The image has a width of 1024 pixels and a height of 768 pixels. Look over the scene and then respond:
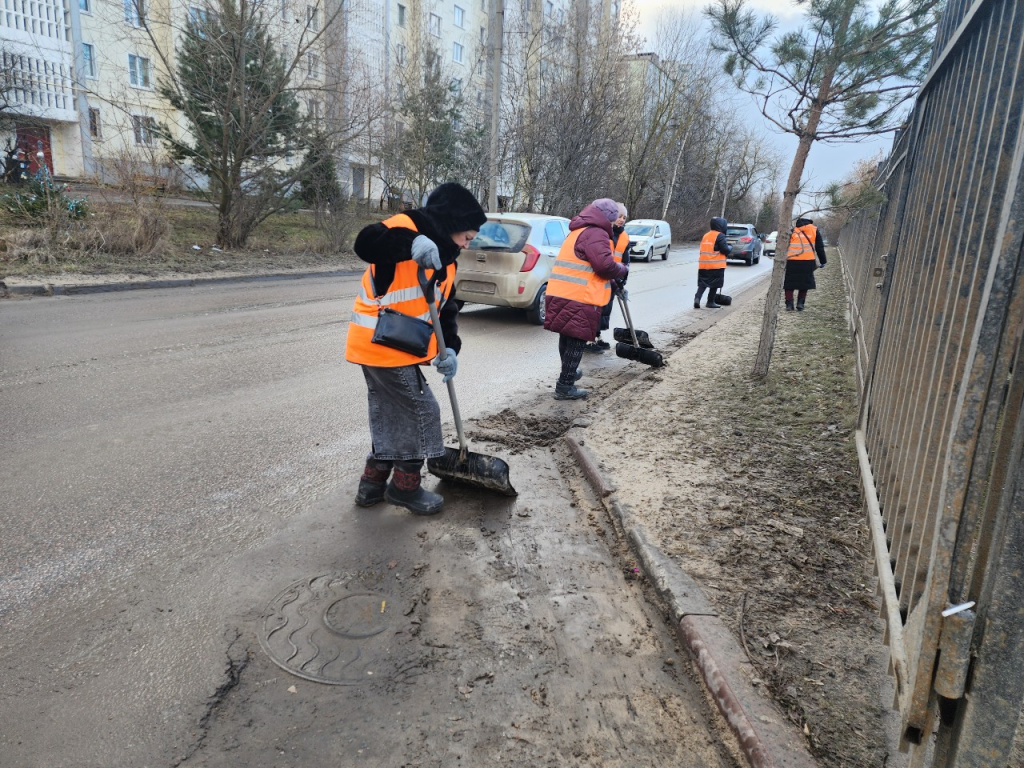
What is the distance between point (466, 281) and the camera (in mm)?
9953

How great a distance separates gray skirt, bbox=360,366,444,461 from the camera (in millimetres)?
3766

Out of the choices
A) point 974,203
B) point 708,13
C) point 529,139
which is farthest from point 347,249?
point 974,203

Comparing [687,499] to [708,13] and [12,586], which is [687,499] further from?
[708,13]

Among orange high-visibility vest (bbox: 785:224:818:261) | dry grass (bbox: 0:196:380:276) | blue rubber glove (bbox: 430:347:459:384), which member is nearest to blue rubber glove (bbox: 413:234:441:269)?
blue rubber glove (bbox: 430:347:459:384)

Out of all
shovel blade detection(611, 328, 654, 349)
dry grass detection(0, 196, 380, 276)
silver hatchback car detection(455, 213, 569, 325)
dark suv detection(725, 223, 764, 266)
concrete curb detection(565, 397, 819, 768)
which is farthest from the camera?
dark suv detection(725, 223, 764, 266)

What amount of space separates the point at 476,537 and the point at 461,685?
1.20 metres

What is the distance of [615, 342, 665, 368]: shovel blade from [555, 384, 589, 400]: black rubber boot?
1.34 metres

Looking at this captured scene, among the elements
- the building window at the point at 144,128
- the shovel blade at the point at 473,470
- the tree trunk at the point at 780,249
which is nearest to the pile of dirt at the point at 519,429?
the shovel blade at the point at 473,470

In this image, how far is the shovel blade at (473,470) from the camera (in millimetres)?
4074

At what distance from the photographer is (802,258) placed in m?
12.1

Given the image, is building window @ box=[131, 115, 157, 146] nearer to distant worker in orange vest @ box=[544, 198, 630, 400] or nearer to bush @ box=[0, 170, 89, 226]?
bush @ box=[0, 170, 89, 226]

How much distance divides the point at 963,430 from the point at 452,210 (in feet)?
8.71

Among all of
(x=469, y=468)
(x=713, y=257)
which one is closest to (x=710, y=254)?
(x=713, y=257)

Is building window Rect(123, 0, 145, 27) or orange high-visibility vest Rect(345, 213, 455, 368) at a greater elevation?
building window Rect(123, 0, 145, 27)
